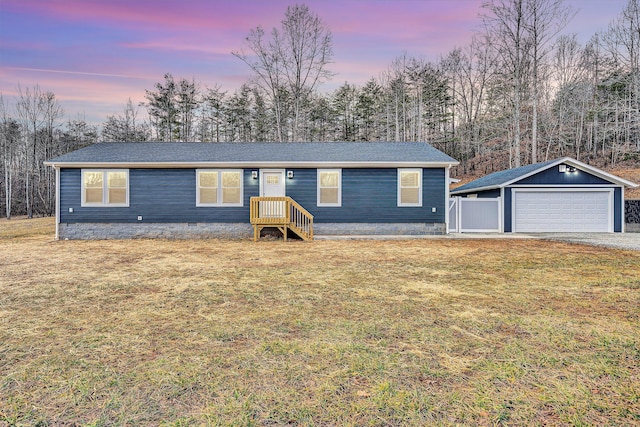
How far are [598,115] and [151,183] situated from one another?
3591 centimetres

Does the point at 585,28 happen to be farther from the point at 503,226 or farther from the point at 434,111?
the point at 503,226

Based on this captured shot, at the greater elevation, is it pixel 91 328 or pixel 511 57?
pixel 511 57

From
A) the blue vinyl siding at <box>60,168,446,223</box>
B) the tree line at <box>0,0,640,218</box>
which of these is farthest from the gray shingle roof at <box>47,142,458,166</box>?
the tree line at <box>0,0,640,218</box>

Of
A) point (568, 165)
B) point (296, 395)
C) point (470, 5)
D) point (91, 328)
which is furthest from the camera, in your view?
point (470, 5)

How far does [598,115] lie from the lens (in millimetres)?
28797

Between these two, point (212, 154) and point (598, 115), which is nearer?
point (212, 154)

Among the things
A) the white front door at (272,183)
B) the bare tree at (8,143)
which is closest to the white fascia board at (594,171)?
the white front door at (272,183)

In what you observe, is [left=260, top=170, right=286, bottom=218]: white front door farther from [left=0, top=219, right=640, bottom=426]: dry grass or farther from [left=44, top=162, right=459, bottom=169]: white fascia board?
[left=0, top=219, right=640, bottom=426]: dry grass

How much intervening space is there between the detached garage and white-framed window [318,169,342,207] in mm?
5740

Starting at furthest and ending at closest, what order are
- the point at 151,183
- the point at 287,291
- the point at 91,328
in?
the point at 151,183, the point at 287,291, the point at 91,328

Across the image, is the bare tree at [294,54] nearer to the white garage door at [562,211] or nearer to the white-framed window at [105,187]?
the white-framed window at [105,187]

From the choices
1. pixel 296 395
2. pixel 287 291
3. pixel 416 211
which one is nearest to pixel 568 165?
pixel 416 211

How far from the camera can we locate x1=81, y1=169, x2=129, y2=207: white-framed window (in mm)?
12828

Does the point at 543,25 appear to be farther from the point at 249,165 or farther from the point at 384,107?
the point at 249,165
